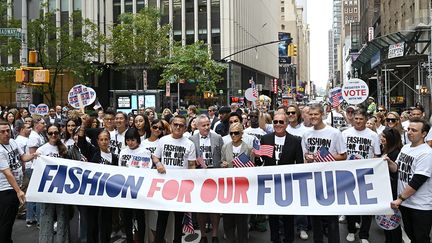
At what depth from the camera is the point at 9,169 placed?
20.4 ft

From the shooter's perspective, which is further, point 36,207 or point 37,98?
point 37,98

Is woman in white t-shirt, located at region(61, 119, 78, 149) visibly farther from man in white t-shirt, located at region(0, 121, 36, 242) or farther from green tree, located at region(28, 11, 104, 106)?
green tree, located at region(28, 11, 104, 106)

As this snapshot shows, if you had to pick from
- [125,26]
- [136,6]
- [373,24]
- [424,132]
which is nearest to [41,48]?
[125,26]

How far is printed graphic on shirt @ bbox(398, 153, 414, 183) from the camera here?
5449mm

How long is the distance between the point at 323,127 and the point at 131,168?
109 inches

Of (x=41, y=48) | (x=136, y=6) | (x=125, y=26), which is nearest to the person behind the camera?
(x=41, y=48)

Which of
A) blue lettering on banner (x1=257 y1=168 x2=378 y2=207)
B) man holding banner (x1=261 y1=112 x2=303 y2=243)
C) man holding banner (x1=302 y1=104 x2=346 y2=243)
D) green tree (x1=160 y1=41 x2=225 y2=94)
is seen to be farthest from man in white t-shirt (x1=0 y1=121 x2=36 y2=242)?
green tree (x1=160 y1=41 x2=225 y2=94)

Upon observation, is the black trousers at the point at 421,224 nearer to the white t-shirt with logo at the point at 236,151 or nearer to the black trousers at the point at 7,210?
the white t-shirt with logo at the point at 236,151

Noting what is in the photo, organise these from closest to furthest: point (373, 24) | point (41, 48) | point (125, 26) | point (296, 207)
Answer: point (296, 207)
point (41, 48)
point (125, 26)
point (373, 24)

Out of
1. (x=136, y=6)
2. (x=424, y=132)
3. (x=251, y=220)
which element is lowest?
(x=251, y=220)

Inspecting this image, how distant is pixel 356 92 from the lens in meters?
14.9

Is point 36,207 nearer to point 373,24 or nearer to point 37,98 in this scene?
point 37,98

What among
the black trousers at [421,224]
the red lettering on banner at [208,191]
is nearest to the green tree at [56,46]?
the red lettering on banner at [208,191]

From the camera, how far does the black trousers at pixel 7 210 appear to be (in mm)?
6277
